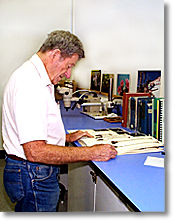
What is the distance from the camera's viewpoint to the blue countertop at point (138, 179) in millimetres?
856

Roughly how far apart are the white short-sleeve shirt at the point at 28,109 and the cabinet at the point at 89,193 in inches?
14.3

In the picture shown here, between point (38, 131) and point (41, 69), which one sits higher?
point (41, 69)

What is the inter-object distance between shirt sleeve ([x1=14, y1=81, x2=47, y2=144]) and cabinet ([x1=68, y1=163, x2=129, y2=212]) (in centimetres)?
42

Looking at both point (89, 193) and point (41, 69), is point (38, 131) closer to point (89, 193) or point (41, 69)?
point (41, 69)

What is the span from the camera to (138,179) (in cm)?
104

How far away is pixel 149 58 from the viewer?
2.14 m

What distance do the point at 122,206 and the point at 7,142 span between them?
61 cm

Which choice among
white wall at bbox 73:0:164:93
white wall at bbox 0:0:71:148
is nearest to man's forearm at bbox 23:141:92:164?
white wall at bbox 73:0:164:93

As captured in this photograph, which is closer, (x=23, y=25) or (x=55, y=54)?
(x=55, y=54)

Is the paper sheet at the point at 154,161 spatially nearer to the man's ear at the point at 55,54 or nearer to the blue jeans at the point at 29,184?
the blue jeans at the point at 29,184

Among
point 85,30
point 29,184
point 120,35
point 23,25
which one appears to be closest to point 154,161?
A: point 29,184

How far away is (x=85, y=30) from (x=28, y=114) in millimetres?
2880

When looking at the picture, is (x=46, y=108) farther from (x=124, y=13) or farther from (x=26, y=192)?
(x=124, y=13)

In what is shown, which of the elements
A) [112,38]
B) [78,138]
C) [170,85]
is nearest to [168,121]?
[170,85]
